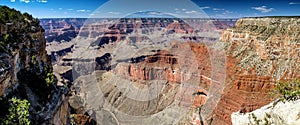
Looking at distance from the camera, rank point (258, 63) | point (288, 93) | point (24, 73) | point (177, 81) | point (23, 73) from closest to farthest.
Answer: point (288, 93), point (23, 73), point (24, 73), point (258, 63), point (177, 81)

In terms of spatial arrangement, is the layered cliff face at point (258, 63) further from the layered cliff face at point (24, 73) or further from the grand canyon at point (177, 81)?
the layered cliff face at point (24, 73)

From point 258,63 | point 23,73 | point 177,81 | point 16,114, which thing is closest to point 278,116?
point 16,114

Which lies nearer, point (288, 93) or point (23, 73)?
point (288, 93)

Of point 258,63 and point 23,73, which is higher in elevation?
point 23,73

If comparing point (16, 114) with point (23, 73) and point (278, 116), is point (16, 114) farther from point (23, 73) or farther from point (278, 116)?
point (278, 116)

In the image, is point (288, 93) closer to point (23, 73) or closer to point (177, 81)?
point (23, 73)

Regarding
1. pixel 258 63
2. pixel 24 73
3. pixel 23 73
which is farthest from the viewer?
pixel 258 63

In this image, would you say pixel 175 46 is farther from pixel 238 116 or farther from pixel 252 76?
pixel 238 116

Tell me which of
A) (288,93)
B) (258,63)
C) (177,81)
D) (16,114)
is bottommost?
(177,81)
